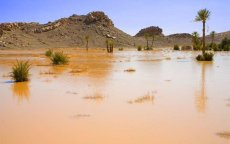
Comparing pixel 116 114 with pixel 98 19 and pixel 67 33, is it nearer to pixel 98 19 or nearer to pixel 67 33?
pixel 67 33

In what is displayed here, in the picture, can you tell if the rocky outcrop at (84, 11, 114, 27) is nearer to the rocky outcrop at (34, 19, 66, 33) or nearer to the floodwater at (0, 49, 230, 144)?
the rocky outcrop at (34, 19, 66, 33)

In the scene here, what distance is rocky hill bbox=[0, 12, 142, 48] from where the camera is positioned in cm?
9662

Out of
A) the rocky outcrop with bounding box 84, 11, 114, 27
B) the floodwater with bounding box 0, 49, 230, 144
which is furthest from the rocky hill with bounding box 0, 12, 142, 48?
the floodwater with bounding box 0, 49, 230, 144

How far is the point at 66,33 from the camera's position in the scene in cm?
10425

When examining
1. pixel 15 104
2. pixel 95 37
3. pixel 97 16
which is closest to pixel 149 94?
pixel 15 104

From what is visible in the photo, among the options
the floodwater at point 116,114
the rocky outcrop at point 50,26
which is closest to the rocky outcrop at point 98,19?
the rocky outcrop at point 50,26

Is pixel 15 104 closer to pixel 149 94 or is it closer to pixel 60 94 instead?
pixel 60 94

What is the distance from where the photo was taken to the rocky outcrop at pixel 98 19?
110m

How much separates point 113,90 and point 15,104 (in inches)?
144

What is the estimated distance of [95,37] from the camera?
102m

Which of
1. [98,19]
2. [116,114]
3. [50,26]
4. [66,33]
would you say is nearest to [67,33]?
[66,33]

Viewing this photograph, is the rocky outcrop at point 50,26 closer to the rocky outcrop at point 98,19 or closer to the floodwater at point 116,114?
the rocky outcrop at point 98,19

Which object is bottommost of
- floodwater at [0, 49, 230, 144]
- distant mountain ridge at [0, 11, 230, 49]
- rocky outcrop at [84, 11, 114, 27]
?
floodwater at [0, 49, 230, 144]

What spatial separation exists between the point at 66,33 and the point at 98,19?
12.3 m
